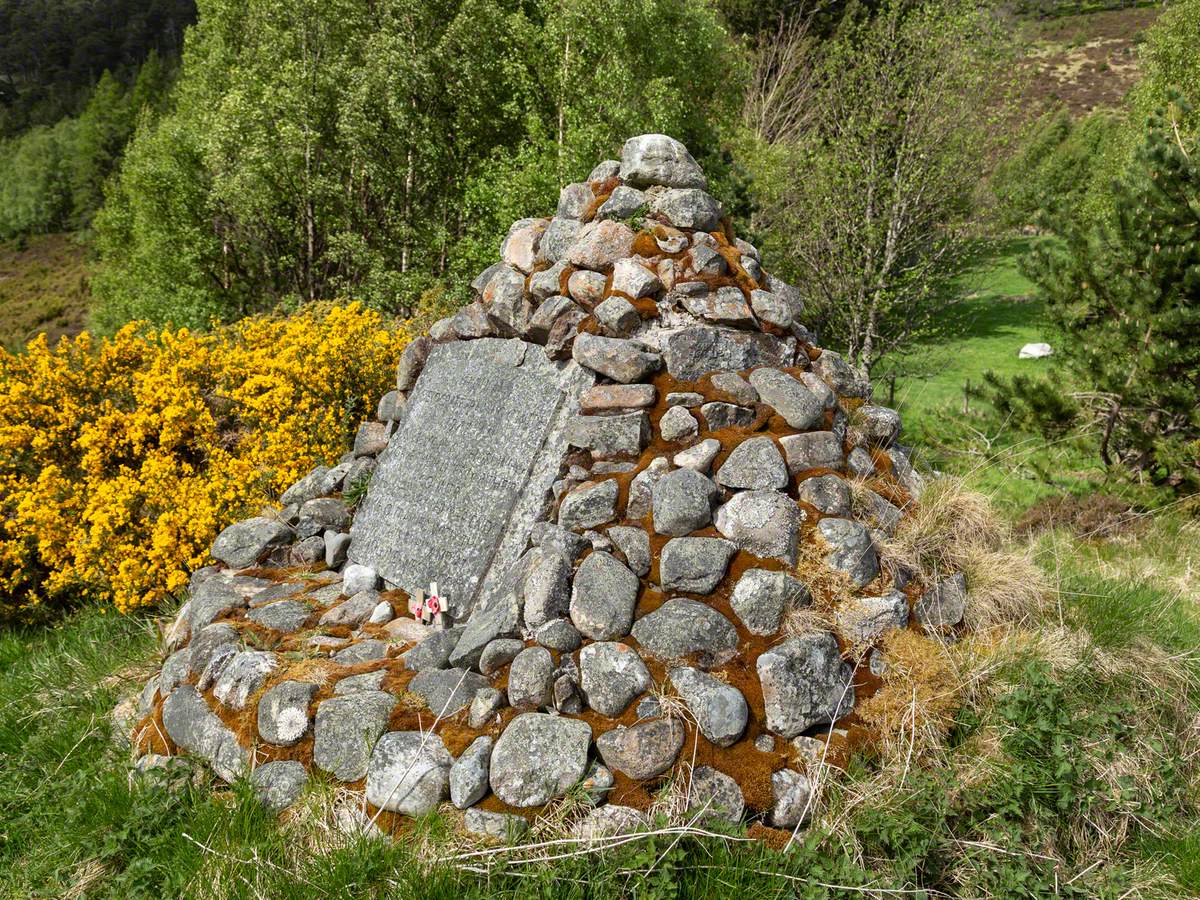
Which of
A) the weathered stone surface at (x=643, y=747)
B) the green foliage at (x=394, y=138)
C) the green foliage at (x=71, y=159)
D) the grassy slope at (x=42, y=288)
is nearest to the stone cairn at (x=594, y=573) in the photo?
the weathered stone surface at (x=643, y=747)

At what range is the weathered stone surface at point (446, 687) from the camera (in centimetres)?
356

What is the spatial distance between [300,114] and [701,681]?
1718 cm

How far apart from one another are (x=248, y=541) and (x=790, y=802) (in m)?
4.40

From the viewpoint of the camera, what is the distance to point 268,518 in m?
→ 5.99

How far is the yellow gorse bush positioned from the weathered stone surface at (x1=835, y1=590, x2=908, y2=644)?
5.30m

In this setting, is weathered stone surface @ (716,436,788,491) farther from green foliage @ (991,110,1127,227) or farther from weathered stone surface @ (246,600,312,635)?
green foliage @ (991,110,1127,227)

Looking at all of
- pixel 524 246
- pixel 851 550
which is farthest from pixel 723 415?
pixel 524 246

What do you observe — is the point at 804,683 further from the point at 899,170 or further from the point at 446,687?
the point at 899,170

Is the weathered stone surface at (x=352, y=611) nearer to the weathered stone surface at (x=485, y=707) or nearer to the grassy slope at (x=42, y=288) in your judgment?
the weathered stone surface at (x=485, y=707)

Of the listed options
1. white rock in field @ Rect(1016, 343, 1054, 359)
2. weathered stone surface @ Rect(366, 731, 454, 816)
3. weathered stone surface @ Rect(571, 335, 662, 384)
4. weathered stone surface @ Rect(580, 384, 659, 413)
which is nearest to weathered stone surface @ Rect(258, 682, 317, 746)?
weathered stone surface @ Rect(366, 731, 454, 816)

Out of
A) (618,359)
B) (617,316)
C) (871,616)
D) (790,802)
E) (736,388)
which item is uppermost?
(617,316)

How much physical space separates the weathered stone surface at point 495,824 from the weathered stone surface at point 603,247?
3403 mm

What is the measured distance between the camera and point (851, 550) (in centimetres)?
383

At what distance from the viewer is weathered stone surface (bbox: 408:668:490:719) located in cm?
356
